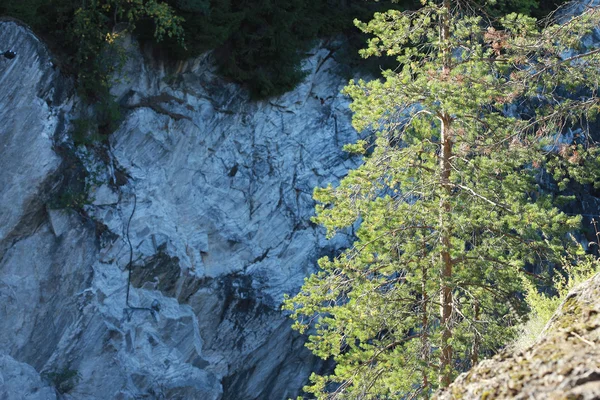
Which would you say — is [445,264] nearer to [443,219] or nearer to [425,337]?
[443,219]

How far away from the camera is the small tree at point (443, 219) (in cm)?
787

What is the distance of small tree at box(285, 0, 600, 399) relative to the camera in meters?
7.87

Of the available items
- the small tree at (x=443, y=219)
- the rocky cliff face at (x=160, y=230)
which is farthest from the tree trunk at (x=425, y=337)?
the rocky cliff face at (x=160, y=230)

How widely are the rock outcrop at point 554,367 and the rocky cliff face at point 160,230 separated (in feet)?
29.3

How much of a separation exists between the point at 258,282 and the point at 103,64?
16.5 ft

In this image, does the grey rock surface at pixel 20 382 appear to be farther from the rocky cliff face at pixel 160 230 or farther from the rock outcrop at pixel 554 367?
the rock outcrop at pixel 554 367

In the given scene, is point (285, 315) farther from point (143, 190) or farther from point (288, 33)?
point (288, 33)

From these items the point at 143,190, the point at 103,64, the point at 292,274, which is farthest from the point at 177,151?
the point at 292,274

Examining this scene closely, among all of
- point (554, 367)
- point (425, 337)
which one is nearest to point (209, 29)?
point (425, 337)

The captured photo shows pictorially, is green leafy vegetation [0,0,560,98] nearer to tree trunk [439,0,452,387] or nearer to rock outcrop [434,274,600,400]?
tree trunk [439,0,452,387]

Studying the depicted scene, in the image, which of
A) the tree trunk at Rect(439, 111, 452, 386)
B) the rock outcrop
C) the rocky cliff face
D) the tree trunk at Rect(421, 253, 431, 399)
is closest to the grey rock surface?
the rocky cliff face

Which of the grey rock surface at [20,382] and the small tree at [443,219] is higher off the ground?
the small tree at [443,219]

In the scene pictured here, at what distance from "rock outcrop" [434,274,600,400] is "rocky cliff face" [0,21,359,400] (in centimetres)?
893

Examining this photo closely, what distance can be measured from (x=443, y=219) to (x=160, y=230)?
6.89 m
